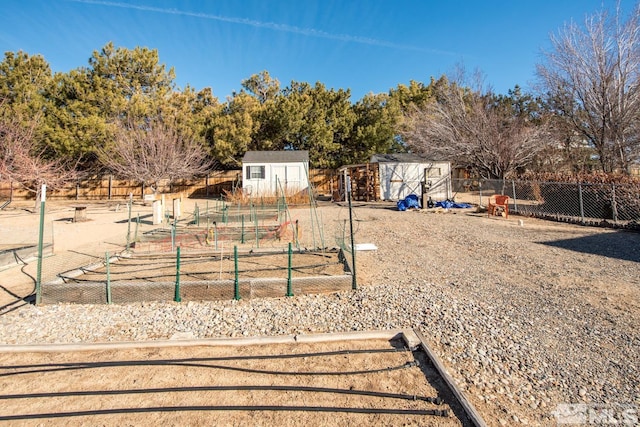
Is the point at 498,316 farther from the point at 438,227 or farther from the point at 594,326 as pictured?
the point at 438,227

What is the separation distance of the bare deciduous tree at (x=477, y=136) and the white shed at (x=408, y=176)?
3.50ft

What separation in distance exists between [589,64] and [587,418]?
59.0ft

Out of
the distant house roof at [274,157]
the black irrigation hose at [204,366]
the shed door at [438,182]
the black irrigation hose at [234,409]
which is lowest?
the black irrigation hose at [234,409]

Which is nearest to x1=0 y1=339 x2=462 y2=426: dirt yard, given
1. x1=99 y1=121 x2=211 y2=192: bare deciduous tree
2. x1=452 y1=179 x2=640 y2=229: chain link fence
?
x1=452 y1=179 x2=640 y2=229: chain link fence

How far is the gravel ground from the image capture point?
260 centimetres

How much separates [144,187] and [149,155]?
6.57m

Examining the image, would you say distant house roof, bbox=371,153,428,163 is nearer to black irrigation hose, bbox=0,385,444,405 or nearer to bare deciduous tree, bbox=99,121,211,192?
bare deciduous tree, bbox=99,121,211,192

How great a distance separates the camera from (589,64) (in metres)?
14.1

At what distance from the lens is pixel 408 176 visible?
20.5 m

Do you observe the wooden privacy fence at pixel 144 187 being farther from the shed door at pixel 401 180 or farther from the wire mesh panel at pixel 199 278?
the wire mesh panel at pixel 199 278

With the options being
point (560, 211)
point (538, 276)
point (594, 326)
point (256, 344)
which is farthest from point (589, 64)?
point (256, 344)

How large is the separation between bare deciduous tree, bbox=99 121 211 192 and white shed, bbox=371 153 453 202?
1408cm

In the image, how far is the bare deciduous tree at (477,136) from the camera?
17.0 meters

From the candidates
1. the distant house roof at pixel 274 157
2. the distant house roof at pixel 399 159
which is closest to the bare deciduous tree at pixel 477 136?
the distant house roof at pixel 399 159
